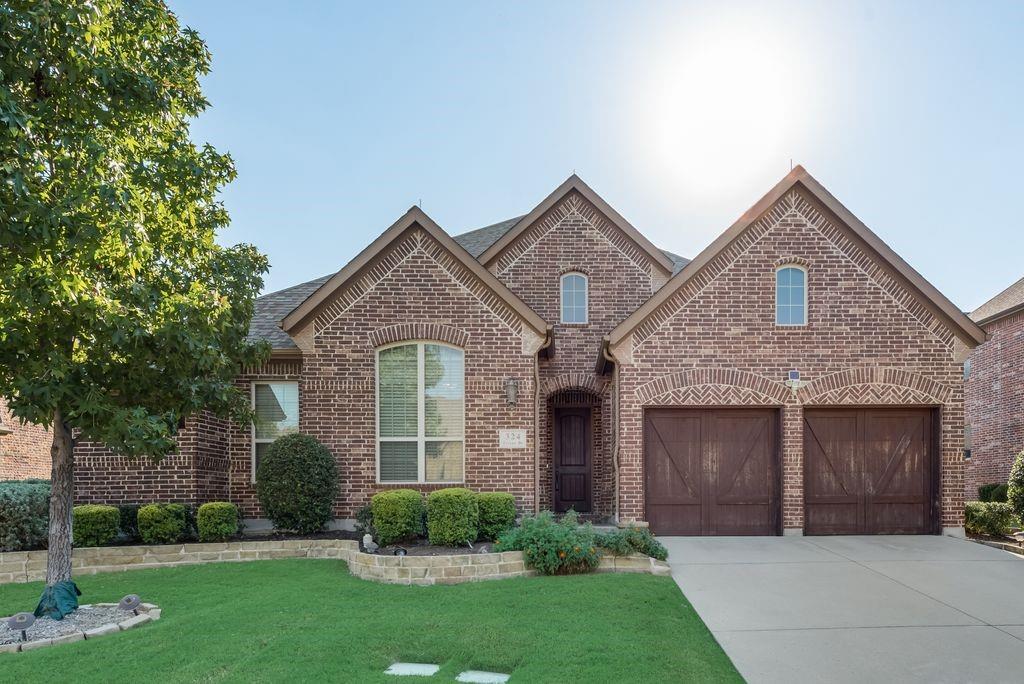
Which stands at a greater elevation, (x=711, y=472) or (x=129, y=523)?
(x=711, y=472)

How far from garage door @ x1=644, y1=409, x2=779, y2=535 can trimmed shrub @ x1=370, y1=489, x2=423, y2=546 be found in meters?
4.12

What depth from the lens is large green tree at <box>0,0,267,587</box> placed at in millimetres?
7207

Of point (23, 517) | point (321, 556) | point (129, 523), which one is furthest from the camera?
point (129, 523)

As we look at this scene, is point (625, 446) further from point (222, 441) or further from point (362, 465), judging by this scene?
point (222, 441)

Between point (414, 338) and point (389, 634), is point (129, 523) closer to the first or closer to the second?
point (414, 338)

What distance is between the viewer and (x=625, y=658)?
6691 millimetres

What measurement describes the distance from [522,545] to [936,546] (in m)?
6.90

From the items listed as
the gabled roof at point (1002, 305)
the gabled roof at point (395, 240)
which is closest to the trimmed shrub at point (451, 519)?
the gabled roof at point (395, 240)

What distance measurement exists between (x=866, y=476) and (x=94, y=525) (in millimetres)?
12855

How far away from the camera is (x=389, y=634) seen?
7.55 m

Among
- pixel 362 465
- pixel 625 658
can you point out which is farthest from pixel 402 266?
pixel 625 658

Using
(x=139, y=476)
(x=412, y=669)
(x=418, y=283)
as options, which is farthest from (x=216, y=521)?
(x=412, y=669)

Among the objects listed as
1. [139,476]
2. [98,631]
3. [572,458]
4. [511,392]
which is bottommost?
[98,631]

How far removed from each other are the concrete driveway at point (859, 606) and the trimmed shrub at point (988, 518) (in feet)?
5.41
